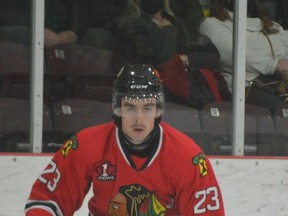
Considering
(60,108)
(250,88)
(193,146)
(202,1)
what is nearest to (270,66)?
(250,88)

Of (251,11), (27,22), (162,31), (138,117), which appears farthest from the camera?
(251,11)

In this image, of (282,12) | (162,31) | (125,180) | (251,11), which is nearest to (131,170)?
(125,180)

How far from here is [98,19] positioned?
4.37 m

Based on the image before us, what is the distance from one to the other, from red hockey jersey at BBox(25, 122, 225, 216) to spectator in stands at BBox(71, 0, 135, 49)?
1635 mm

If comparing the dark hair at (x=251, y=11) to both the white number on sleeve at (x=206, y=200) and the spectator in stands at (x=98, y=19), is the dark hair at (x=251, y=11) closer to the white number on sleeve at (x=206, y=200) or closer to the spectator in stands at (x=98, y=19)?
the spectator in stands at (x=98, y=19)

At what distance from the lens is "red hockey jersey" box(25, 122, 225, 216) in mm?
2680

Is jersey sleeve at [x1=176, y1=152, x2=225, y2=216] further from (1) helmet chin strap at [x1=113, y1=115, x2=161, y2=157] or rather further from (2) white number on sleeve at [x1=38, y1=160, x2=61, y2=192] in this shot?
(2) white number on sleeve at [x1=38, y1=160, x2=61, y2=192]

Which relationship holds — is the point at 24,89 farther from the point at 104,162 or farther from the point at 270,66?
the point at 104,162

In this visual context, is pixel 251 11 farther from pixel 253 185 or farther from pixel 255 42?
pixel 253 185

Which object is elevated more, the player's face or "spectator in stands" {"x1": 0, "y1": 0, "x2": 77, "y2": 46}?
"spectator in stands" {"x1": 0, "y1": 0, "x2": 77, "y2": 46}

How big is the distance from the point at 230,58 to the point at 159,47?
15.6 inches

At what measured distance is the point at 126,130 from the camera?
8.68ft

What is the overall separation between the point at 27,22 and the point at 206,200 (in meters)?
1.87

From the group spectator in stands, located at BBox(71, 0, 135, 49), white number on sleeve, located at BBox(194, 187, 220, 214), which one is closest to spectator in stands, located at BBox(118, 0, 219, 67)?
spectator in stands, located at BBox(71, 0, 135, 49)
